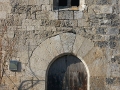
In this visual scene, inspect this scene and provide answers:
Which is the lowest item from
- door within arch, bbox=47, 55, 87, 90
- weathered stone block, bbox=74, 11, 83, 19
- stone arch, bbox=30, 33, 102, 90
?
door within arch, bbox=47, 55, 87, 90

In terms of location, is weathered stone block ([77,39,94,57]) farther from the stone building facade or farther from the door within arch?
the door within arch

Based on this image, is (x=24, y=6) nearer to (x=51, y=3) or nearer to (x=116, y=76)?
(x=51, y=3)

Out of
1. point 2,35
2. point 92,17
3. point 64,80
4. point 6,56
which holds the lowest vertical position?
point 64,80

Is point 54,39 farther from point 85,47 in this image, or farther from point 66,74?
point 66,74

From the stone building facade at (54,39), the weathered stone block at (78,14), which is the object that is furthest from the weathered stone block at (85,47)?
the weathered stone block at (78,14)

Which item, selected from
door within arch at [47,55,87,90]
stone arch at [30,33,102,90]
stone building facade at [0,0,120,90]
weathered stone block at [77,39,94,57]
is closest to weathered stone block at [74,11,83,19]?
stone building facade at [0,0,120,90]

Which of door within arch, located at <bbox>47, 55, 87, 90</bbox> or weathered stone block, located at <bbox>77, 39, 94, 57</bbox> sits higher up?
weathered stone block, located at <bbox>77, 39, 94, 57</bbox>

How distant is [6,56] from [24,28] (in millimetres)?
777

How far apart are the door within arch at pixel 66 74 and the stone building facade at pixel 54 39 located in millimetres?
162

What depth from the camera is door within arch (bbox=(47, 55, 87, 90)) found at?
19.4 feet

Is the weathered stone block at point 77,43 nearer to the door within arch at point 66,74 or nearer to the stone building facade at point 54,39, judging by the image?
the stone building facade at point 54,39

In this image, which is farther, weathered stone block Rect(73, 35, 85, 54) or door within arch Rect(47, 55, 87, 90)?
door within arch Rect(47, 55, 87, 90)

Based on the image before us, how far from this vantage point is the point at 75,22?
583 centimetres

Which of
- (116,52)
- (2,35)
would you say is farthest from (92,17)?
(2,35)
